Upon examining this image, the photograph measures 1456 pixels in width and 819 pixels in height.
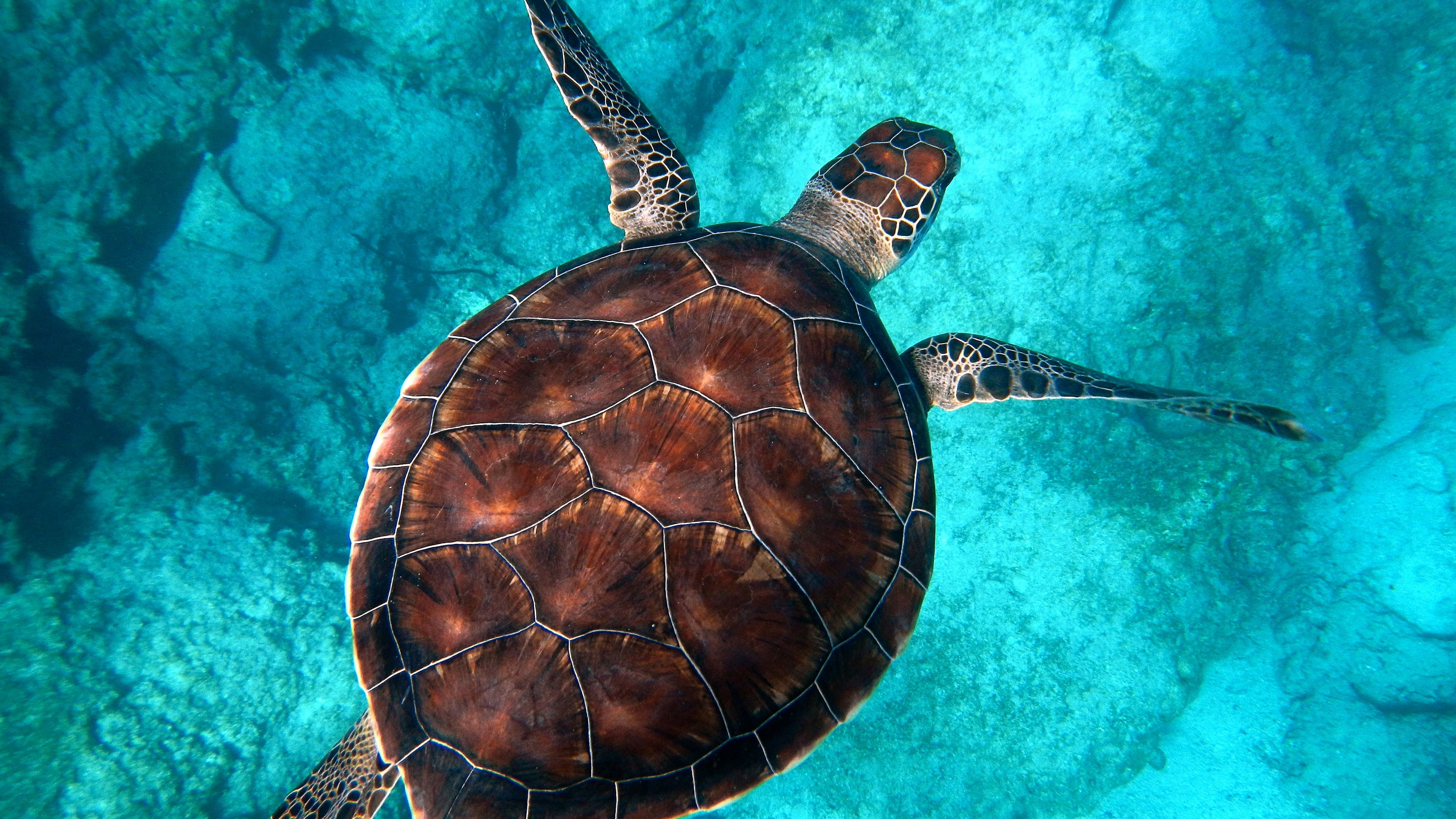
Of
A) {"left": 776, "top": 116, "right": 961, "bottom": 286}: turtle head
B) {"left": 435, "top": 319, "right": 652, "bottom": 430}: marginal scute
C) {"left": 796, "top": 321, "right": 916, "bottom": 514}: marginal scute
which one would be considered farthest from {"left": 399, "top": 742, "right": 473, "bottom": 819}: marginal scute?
{"left": 776, "top": 116, "right": 961, "bottom": 286}: turtle head

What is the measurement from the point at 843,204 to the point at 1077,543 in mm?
4444

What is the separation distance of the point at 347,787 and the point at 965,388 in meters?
3.31

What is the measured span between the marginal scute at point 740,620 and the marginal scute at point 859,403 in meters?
0.56

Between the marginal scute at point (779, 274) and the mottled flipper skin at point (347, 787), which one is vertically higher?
the marginal scute at point (779, 274)

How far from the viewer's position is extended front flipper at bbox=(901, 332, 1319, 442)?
8.13 feet

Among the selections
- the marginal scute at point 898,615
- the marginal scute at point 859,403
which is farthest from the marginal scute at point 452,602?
the marginal scute at point 898,615

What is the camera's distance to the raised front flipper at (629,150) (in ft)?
9.76

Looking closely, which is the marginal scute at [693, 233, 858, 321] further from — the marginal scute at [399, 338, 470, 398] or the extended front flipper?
the marginal scute at [399, 338, 470, 398]

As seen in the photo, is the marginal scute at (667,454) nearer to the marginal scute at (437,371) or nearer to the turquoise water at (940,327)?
the marginal scute at (437,371)

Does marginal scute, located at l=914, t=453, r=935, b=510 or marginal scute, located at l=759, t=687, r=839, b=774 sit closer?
marginal scute, located at l=759, t=687, r=839, b=774

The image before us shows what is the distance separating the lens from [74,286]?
4.52 meters

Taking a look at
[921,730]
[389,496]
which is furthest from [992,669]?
[389,496]

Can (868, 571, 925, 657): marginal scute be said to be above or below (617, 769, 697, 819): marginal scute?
below

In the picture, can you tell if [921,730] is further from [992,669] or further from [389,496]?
[389,496]
